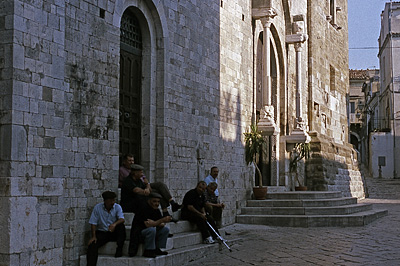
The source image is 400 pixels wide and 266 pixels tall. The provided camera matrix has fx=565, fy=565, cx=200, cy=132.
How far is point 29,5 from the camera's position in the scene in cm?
770

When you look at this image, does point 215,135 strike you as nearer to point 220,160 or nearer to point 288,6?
point 220,160

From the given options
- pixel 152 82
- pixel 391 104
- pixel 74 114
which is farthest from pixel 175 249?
pixel 391 104

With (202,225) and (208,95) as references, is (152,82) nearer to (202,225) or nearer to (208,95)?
(208,95)

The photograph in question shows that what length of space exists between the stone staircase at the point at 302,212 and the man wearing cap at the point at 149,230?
6.01 m

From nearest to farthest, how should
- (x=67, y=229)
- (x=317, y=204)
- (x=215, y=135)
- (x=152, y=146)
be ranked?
(x=67, y=229)
(x=152, y=146)
(x=215, y=135)
(x=317, y=204)

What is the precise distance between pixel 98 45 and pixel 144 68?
2.01m

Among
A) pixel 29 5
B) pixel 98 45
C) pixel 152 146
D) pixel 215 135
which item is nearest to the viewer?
pixel 29 5

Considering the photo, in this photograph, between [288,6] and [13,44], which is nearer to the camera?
[13,44]

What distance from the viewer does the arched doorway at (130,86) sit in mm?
10508

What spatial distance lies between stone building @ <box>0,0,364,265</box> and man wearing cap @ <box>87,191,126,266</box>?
346 mm

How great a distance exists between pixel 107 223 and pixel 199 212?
6.86 ft

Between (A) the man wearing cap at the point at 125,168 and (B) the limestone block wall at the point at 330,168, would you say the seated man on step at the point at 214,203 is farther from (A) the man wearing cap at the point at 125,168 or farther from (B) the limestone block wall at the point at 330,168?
(B) the limestone block wall at the point at 330,168

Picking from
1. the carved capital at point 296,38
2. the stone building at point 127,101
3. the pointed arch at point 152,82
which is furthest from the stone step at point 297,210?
the carved capital at point 296,38

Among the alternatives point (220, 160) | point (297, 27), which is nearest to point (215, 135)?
point (220, 160)
